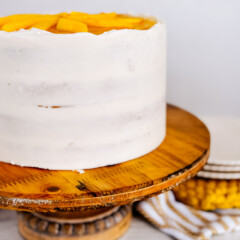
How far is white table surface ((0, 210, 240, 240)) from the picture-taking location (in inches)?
40.1

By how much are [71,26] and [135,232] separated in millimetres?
541

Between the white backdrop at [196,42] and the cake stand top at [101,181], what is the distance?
0.55 m

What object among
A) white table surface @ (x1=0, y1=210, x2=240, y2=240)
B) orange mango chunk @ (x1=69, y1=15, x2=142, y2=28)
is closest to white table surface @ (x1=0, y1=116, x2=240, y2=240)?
white table surface @ (x1=0, y1=210, x2=240, y2=240)

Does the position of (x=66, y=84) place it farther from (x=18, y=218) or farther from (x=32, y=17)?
(x=18, y=218)

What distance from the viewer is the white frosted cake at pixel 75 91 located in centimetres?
76

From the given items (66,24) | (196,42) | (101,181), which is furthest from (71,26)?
(196,42)

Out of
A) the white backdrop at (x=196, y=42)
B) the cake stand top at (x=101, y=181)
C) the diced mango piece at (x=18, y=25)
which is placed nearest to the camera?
the cake stand top at (x=101, y=181)

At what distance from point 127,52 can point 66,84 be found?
13 cm

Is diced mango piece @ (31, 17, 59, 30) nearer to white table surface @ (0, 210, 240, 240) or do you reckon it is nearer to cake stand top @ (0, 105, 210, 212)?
cake stand top @ (0, 105, 210, 212)

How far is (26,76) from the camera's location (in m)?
0.77

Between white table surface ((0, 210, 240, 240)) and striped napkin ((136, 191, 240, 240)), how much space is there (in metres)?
0.02

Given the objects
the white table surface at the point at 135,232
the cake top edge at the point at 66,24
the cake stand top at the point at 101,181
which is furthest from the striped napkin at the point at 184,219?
the cake top edge at the point at 66,24

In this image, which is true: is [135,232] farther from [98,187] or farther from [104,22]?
[104,22]

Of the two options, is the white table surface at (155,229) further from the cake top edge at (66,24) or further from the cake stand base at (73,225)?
the cake top edge at (66,24)
